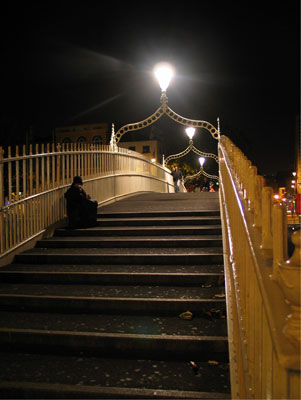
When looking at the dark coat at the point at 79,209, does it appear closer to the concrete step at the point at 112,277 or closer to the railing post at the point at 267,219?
the concrete step at the point at 112,277

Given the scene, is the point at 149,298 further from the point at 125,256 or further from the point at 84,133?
the point at 84,133

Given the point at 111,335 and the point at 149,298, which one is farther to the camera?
the point at 149,298

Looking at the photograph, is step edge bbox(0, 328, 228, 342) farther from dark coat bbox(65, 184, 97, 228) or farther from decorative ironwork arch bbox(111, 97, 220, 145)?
decorative ironwork arch bbox(111, 97, 220, 145)

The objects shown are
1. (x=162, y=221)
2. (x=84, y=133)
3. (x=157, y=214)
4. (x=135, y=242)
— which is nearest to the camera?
(x=135, y=242)

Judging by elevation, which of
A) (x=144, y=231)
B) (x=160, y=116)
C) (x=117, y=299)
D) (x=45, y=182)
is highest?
(x=160, y=116)

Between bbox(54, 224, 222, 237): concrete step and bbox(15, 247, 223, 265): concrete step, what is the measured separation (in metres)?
Answer: 0.69

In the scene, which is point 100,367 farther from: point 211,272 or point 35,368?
point 211,272

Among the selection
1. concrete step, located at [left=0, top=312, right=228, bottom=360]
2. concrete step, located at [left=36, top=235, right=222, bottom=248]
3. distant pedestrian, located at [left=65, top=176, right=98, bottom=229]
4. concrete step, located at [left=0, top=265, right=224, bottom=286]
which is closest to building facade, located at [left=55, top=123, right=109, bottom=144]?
distant pedestrian, located at [left=65, top=176, right=98, bottom=229]

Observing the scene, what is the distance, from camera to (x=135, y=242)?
6.36m

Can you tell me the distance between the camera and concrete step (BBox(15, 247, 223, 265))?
5.49 m

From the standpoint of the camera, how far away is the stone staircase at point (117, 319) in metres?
3.15

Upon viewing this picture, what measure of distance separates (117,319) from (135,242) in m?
2.27

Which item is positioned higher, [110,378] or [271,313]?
[271,313]

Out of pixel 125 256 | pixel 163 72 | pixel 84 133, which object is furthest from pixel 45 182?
pixel 84 133
